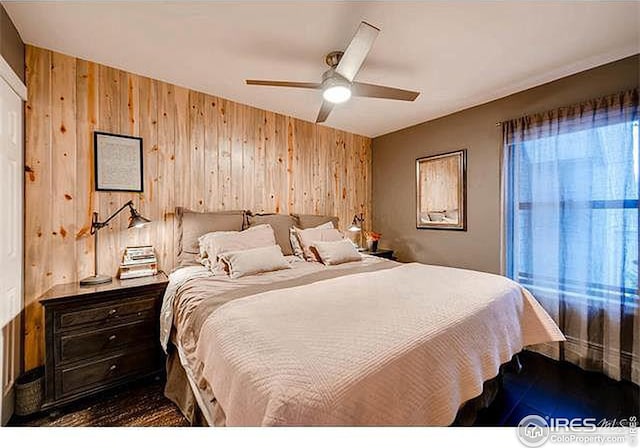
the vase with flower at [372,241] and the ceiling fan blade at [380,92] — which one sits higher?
the ceiling fan blade at [380,92]

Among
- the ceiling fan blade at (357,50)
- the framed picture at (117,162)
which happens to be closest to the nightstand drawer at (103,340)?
the framed picture at (117,162)

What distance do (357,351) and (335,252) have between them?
1719mm

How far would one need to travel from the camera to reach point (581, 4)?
1638 millimetres

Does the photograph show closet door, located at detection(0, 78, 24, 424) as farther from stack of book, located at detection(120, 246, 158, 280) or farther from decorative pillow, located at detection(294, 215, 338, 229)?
decorative pillow, located at detection(294, 215, 338, 229)

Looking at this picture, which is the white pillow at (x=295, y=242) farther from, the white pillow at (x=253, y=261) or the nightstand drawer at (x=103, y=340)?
the nightstand drawer at (x=103, y=340)

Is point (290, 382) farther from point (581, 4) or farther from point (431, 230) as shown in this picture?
point (431, 230)

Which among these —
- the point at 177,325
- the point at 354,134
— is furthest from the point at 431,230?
the point at 177,325

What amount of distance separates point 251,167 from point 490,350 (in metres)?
2.69

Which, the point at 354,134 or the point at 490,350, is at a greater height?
the point at 354,134

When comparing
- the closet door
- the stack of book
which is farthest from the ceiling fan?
the stack of book

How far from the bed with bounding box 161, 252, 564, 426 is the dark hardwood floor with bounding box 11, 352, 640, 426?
18 cm

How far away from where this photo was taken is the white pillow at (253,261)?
2.09 m

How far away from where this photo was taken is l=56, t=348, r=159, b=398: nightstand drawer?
176 cm

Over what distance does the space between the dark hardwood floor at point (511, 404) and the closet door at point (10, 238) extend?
33cm
